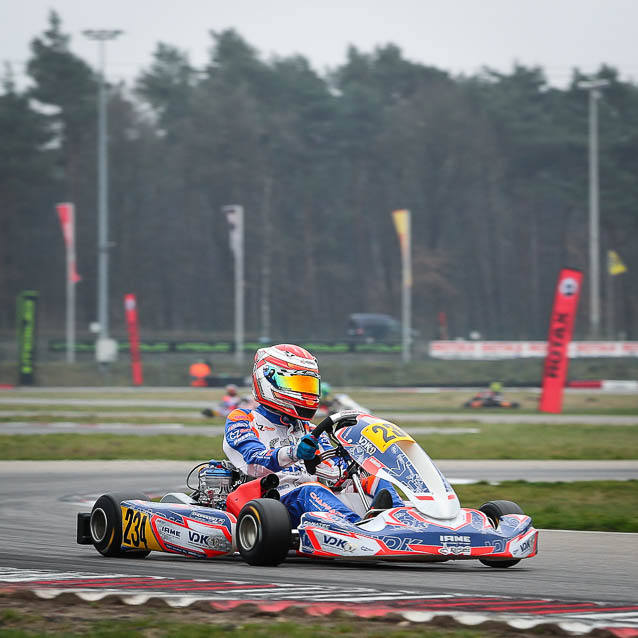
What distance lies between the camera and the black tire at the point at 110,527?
8883 millimetres

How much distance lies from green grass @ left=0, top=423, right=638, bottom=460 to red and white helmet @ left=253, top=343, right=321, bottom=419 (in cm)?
1037

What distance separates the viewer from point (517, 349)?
52031 millimetres

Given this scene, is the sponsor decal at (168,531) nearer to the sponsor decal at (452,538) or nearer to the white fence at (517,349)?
A: the sponsor decal at (452,538)

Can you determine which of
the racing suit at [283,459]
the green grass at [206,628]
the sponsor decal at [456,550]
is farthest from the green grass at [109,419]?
the green grass at [206,628]

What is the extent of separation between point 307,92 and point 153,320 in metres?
21.9

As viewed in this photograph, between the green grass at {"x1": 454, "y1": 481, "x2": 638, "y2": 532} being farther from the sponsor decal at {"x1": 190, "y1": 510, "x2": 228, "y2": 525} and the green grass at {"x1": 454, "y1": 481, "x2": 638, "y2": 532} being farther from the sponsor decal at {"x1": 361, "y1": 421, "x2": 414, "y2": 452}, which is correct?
the sponsor decal at {"x1": 190, "y1": 510, "x2": 228, "y2": 525}

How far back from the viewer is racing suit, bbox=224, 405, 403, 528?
26.8 feet

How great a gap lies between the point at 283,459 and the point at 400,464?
0.94 metres

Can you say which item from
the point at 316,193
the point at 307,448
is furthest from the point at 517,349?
the point at 307,448

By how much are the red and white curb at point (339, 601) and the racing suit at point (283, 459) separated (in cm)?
100

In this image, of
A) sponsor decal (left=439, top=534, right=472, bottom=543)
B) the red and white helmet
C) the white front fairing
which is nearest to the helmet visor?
the red and white helmet

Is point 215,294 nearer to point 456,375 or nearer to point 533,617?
point 456,375

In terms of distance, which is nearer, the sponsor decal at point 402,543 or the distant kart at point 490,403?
the sponsor decal at point 402,543

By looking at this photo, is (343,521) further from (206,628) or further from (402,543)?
(206,628)
